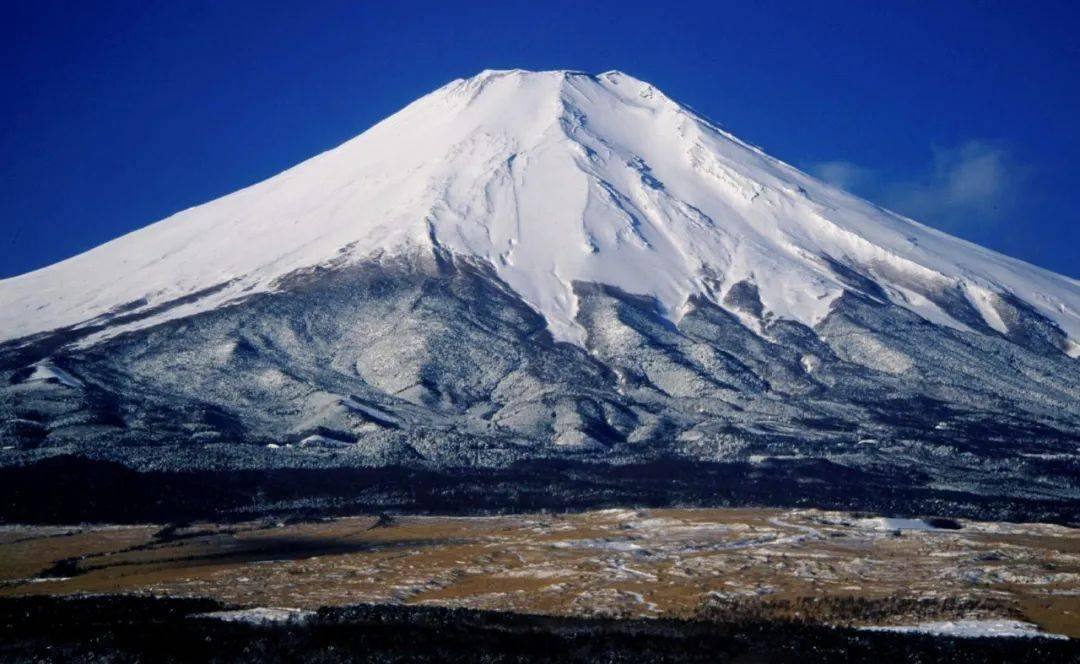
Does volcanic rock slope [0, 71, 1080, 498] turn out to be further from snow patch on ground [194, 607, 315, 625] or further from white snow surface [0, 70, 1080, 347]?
snow patch on ground [194, 607, 315, 625]

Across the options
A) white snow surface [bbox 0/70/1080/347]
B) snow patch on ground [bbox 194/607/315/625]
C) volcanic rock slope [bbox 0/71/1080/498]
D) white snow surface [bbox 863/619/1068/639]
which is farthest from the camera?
white snow surface [bbox 0/70/1080/347]

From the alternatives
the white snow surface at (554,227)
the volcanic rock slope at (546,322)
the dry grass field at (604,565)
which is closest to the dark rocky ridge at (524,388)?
the volcanic rock slope at (546,322)

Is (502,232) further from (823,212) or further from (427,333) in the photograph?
(823,212)

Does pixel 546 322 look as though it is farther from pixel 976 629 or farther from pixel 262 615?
pixel 976 629

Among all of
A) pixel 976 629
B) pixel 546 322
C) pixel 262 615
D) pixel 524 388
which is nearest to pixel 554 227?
pixel 546 322

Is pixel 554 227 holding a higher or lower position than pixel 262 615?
higher

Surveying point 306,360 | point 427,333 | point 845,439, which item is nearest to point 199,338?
point 306,360

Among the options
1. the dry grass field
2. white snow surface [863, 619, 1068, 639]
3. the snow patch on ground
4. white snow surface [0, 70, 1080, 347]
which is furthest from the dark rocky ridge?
white snow surface [863, 619, 1068, 639]

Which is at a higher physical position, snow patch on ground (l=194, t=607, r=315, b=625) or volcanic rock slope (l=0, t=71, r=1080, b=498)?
volcanic rock slope (l=0, t=71, r=1080, b=498)
